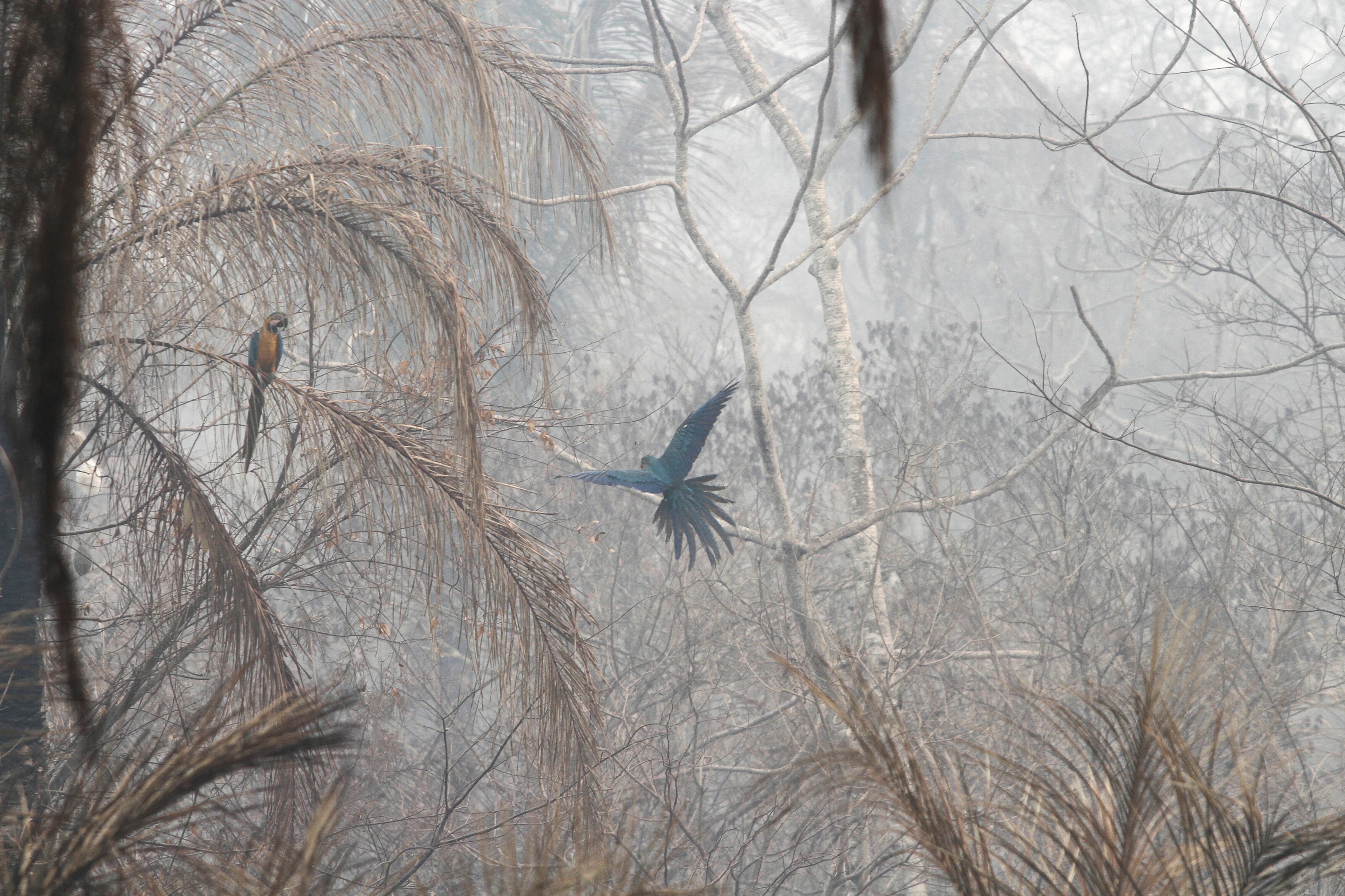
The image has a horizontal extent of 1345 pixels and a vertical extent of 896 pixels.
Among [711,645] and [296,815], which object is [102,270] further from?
[711,645]

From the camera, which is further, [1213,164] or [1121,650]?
[1213,164]

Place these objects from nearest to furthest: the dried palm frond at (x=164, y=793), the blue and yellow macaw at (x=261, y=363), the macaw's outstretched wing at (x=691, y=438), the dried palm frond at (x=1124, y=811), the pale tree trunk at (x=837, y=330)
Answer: the dried palm frond at (x=164, y=793)
the dried palm frond at (x=1124, y=811)
the macaw's outstretched wing at (x=691, y=438)
the blue and yellow macaw at (x=261, y=363)
the pale tree trunk at (x=837, y=330)

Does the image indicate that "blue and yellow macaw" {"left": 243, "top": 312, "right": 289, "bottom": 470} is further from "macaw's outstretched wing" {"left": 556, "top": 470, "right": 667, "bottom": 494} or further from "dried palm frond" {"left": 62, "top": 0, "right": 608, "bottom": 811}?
"macaw's outstretched wing" {"left": 556, "top": 470, "right": 667, "bottom": 494}

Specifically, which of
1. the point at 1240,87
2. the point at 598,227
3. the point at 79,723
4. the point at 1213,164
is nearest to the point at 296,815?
the point at 79,723

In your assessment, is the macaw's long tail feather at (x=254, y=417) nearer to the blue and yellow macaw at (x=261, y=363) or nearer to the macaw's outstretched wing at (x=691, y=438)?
the blue and yellow macaw at (x=261, y=363)

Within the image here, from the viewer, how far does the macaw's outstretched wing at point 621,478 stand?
3.08 meters

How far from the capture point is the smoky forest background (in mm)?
1378

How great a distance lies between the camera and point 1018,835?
4.19 ft

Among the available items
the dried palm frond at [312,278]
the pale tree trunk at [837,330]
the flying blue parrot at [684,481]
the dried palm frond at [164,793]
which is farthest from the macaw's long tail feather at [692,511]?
the pale tree trunk at [837,330]

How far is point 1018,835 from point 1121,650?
4900 millimetres

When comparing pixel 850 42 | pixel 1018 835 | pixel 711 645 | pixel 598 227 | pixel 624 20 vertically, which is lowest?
pixel 1018 835

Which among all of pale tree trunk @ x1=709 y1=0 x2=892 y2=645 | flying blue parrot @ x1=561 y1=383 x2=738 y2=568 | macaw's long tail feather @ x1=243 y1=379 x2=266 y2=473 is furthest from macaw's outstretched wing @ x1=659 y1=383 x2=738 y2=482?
pale tree trunk @ x1=709 y1=0 x2=892 y2=645

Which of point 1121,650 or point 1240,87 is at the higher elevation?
point 1240,87

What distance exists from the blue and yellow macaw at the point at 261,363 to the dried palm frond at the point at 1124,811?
252 cm
